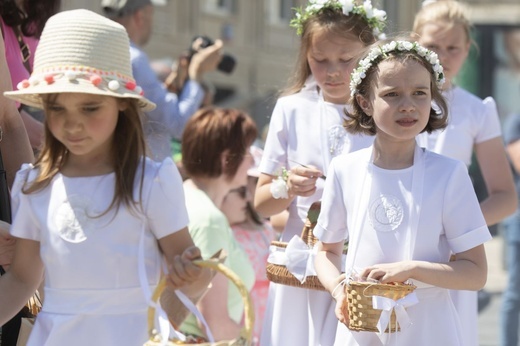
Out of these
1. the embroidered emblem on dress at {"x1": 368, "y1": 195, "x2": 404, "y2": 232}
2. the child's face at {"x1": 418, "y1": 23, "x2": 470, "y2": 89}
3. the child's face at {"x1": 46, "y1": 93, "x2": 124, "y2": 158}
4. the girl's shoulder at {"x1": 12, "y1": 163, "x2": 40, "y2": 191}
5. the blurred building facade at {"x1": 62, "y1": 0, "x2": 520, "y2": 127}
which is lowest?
the blurred building facade at {"x1": 62, "y1": 0, "x2": 520, "y2": 127}

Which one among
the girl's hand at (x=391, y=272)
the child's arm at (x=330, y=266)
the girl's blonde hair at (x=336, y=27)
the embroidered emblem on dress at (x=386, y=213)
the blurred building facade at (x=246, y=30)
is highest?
the girl's blonde hair at (x=336, y=27)

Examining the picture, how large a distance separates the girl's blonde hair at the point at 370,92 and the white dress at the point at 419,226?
213mm

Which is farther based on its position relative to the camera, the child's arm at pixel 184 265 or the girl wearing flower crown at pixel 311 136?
the girl wearing flower crown at pixel 311 136

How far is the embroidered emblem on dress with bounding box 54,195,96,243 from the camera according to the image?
13.1 ft

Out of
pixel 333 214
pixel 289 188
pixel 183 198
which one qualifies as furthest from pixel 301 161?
pixel 183 198

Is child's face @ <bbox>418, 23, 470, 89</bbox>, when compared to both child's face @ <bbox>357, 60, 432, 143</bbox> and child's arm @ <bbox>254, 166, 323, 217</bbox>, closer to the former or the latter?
child's arm @ <bbox>254, 166, 323, 217</bbox>

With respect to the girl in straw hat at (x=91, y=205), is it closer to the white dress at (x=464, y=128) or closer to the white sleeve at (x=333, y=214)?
the white sleeve at (x=333, y=214)

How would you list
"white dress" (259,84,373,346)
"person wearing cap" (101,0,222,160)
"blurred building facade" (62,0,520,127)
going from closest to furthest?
"white dress" (259,84,373,346), "person wearing cap" (101,0,222,160), "blurred building facade" (62,0,520,127)

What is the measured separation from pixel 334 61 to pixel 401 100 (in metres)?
0.92

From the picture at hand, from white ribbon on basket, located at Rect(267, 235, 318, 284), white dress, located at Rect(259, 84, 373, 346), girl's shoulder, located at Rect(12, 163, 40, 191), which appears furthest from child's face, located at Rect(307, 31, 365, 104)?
girl's shoulder, located at Rect(12, 163, 40, 191)

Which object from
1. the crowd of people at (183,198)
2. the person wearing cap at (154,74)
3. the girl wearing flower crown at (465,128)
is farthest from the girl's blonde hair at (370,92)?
the person wearing cap at (154,74)

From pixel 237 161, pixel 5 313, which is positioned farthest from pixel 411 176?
pixel 237 161

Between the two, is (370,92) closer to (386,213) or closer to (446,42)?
(386,213)

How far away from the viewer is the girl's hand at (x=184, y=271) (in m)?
3.79
